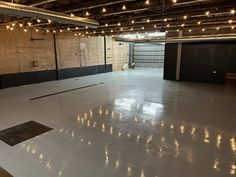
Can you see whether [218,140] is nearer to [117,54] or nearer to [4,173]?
[4,173]

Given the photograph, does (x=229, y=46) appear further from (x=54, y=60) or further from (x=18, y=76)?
(x=18, y=76)

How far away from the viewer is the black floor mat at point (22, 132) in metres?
3.09

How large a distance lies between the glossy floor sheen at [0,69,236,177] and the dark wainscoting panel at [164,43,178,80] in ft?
13.4

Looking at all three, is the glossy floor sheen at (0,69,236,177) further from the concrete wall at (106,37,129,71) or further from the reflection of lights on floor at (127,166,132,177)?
the concrete wall at (106,37,129,71)

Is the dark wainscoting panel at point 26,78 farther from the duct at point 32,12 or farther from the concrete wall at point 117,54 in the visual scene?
the concrete wall at point 117,54

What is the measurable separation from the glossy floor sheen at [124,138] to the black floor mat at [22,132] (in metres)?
0.15

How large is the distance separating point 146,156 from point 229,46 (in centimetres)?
774

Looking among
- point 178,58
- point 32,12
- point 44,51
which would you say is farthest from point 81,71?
point 32,12

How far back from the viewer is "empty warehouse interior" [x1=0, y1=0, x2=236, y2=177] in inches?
97.3

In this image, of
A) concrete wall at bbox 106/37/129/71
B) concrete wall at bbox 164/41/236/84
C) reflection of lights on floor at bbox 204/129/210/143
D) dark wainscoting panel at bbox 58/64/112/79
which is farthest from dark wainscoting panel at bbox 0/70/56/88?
reflection of lights on floor at bbox 204/129/210/143

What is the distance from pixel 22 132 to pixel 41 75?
19.8 ft

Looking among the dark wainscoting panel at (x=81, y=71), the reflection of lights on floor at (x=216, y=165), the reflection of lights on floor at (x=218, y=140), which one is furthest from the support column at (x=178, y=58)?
the reflection of lights on floor at (x=216, y=165)

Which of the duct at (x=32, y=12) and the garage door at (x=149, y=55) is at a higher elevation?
the duct at (x=32, y=12)

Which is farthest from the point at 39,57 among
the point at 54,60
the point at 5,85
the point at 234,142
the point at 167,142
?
the point at 234,142
